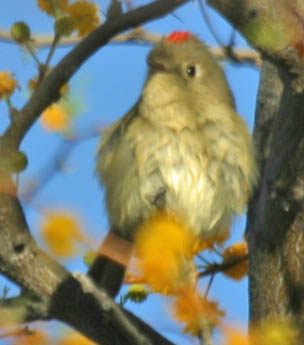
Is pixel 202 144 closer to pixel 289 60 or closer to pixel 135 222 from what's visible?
pixel 135 222

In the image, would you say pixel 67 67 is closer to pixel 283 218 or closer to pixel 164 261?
pixel 164 261

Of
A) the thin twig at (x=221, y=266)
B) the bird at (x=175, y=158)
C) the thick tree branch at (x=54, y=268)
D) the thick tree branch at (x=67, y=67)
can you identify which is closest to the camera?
the thick tree branch at (x=67, y=67)

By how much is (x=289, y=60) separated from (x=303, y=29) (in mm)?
361

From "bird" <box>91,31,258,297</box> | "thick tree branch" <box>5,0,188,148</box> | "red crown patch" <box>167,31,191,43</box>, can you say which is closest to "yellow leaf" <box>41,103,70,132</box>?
"thick tree branch" <box>5,0,188,148</box>

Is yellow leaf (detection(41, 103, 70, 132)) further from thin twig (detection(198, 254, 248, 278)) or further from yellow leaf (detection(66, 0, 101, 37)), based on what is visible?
thin twig (detection(198, 254, 248, 278))

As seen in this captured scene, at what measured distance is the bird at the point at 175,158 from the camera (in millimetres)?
3402

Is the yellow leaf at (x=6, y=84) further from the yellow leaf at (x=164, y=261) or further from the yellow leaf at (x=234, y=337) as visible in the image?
the yellow leaf at (x=234, y=337)

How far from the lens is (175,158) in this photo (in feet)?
11.1

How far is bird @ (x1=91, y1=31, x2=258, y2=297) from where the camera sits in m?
3.40

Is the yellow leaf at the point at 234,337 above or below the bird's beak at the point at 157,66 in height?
below

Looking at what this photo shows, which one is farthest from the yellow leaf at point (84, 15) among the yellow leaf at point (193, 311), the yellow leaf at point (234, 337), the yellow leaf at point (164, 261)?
the yellow leaf at point (234, 337)

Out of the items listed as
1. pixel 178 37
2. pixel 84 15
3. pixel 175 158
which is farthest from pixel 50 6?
pixel 178 37

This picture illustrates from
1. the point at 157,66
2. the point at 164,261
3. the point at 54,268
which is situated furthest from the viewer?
the point at 157,66

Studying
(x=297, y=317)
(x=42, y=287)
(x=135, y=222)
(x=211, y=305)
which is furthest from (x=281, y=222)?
(x=135, y=222)
